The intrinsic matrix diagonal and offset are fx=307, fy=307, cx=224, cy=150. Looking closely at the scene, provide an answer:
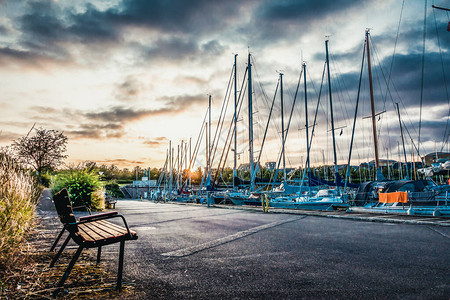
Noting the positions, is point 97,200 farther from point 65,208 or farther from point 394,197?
point 394,197

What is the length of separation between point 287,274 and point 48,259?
4.00 meters

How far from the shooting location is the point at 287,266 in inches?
195

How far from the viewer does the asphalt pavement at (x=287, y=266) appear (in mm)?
3719

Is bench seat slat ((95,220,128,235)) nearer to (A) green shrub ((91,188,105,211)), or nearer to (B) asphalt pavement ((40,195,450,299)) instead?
(B) asphalt pavement ((40,195,450,299))

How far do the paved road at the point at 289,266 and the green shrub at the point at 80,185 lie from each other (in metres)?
9.55

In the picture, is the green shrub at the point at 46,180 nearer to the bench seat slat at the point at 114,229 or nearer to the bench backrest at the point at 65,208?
the bench seat slat at the point at 114,229

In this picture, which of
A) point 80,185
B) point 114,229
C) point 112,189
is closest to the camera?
point 114,229

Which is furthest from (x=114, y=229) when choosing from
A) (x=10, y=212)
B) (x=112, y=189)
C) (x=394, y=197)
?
(x=112, y=189)

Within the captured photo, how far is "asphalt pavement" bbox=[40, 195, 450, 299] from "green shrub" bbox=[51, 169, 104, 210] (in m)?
9.68

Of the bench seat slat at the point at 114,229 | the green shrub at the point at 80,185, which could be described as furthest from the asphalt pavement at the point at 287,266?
the green shrub at the point at 80,185

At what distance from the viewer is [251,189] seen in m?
26.8

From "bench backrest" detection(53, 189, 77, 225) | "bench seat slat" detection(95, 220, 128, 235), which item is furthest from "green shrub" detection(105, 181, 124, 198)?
"bench backrest" detection(53, 189, 77, 225)

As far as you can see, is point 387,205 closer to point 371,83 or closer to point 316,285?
point 371,83

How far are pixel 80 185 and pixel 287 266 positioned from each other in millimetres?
14534
